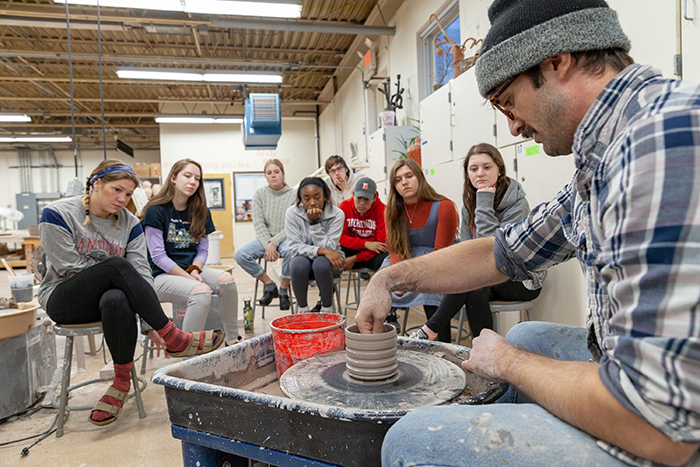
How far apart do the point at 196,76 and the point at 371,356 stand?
657 cm

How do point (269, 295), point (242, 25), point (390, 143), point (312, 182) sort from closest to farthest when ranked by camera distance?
point (312, 182)
point (269, 295)
point (390, 143)
point (242, 25)

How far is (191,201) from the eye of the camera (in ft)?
9.34

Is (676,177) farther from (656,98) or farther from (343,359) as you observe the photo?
(343,359)

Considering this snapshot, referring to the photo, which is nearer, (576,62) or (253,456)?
(576,62)

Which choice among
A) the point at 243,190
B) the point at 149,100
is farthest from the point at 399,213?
the point at 149,100

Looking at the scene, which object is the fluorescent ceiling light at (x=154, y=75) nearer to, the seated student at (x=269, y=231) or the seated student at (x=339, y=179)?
the seated student at (x=269, y=231)

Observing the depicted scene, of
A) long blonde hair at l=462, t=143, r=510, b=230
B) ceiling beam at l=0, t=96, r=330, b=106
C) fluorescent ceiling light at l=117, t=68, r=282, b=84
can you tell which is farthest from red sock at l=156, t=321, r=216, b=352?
ceiling beam at l=0, t=96, r=330, b=106

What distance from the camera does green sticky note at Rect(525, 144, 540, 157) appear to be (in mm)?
2357

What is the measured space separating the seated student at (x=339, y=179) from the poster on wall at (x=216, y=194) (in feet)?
20.1

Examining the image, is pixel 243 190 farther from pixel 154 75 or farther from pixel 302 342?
pixel 302 342

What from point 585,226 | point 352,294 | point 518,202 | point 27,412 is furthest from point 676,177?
point 352,294

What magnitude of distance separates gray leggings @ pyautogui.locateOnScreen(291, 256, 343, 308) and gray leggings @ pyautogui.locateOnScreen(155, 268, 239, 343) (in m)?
0.43

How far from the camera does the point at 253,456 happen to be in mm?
909

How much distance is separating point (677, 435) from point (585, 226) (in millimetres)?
354
